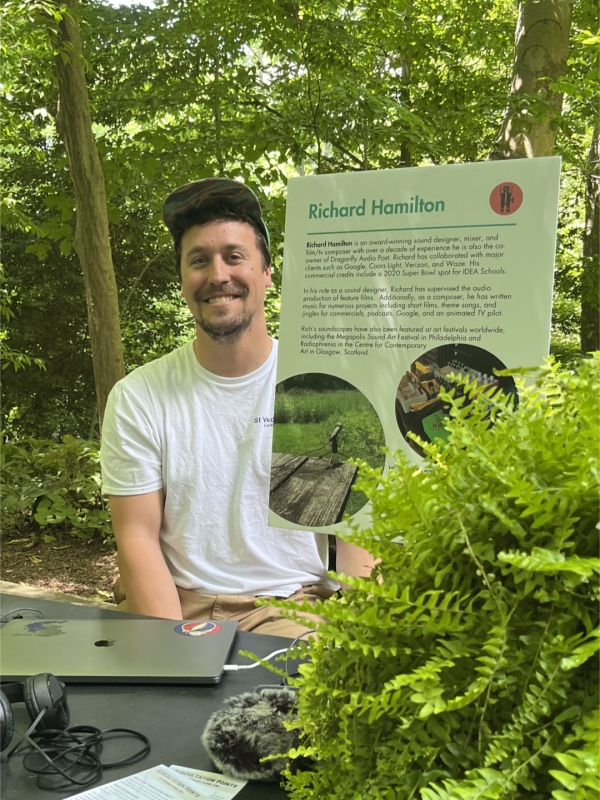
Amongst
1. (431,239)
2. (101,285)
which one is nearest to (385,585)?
(431,239)

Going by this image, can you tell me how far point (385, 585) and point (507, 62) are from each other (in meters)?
6.17

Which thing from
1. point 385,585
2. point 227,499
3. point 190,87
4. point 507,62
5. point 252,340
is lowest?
point 227,499

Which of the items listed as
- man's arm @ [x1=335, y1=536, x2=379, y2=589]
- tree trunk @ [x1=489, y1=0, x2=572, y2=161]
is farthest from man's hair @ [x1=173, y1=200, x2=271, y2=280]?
tree trunk @ [x1=489, y1=0, x2=572, y2=161]

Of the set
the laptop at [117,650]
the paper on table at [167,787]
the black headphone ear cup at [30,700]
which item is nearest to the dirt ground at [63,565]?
the laptop at [117,650]

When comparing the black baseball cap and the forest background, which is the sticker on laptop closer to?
the black baseball cap

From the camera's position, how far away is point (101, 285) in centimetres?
457

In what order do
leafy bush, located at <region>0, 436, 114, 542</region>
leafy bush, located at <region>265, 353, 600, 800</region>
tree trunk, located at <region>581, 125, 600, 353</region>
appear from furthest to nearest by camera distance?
tree trunk, located at <region>581, 125, 600, 353</region>, leafy bush, located at <region>0, 436, 114, 542</region>, leafy bush, located at <region>265, 353, 600, 800</region>

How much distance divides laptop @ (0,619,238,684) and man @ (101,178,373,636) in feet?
1.21

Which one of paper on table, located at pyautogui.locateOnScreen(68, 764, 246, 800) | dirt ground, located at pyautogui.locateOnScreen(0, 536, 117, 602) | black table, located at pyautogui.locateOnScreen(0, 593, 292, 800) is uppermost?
paper on table, located at pyautogui.locateOnScreen(68, 764, 246, 800)

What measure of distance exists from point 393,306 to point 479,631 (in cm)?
85

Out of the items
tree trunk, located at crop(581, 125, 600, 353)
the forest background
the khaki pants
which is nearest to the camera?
the khaki pants

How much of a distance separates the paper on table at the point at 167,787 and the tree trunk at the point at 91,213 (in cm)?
388

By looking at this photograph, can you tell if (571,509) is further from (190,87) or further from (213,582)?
(190,87)

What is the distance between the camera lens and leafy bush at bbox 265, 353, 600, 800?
1.47 feet
